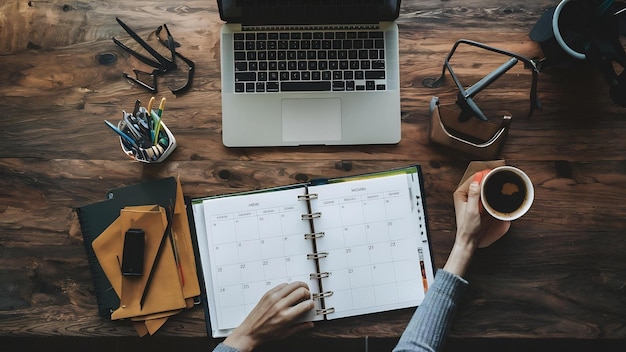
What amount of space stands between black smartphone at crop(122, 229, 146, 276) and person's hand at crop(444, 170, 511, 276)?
0.60 m

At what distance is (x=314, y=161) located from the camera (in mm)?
1068

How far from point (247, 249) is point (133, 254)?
0.22 m

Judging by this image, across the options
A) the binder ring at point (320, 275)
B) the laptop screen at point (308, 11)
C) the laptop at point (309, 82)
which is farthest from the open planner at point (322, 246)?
the laptop screen at point (308, 11)

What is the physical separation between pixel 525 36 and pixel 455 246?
1.54 feet

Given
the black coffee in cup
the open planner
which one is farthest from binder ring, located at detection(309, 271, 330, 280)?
the black coffee in cup

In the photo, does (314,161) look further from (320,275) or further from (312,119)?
(320,275)

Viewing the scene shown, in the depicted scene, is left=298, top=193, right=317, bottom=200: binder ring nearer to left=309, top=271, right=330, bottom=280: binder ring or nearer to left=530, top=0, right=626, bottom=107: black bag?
left=309, top=271, right=330, bottom=280: binder ring

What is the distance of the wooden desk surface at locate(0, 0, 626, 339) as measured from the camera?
103 cm

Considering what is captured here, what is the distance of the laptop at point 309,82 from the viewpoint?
1.06 meters

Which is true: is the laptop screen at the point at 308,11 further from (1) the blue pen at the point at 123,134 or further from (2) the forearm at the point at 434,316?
(2) the forearm at the point at 434,316

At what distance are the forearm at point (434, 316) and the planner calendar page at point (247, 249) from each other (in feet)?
0.66

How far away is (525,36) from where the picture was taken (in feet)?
3.59

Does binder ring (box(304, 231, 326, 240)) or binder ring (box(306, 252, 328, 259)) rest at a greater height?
binder ring (box(304, 231, 326, 240))

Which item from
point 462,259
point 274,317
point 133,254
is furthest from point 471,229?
point 133,254
